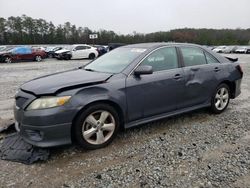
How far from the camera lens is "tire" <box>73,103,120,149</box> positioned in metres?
3.52

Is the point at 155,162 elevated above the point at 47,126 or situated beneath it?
situated beneath

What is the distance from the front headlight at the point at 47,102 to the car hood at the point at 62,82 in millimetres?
89

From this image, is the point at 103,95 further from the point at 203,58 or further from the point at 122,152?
the point at 203,58

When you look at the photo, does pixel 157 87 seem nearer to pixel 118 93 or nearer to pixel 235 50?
pixel 118 93

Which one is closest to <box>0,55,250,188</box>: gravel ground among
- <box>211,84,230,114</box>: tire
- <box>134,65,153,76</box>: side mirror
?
<box>211,84,230,114</box>: tire

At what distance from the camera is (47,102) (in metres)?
3.35

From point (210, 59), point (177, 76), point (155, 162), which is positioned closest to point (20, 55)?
point (210, 59)

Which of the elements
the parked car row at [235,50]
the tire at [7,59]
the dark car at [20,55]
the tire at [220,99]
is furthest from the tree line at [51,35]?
the tire at [220,99]

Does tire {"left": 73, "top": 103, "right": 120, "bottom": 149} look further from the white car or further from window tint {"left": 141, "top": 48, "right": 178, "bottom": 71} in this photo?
the white car

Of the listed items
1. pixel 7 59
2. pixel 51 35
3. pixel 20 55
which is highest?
pixel 51 35

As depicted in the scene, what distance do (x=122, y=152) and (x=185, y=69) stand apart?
1.91 meters

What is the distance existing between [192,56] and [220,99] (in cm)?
115

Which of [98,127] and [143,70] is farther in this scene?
[143,70]

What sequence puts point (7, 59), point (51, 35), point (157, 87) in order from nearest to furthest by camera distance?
point (157, 87)
point (7, 59)
point (51, 35)
